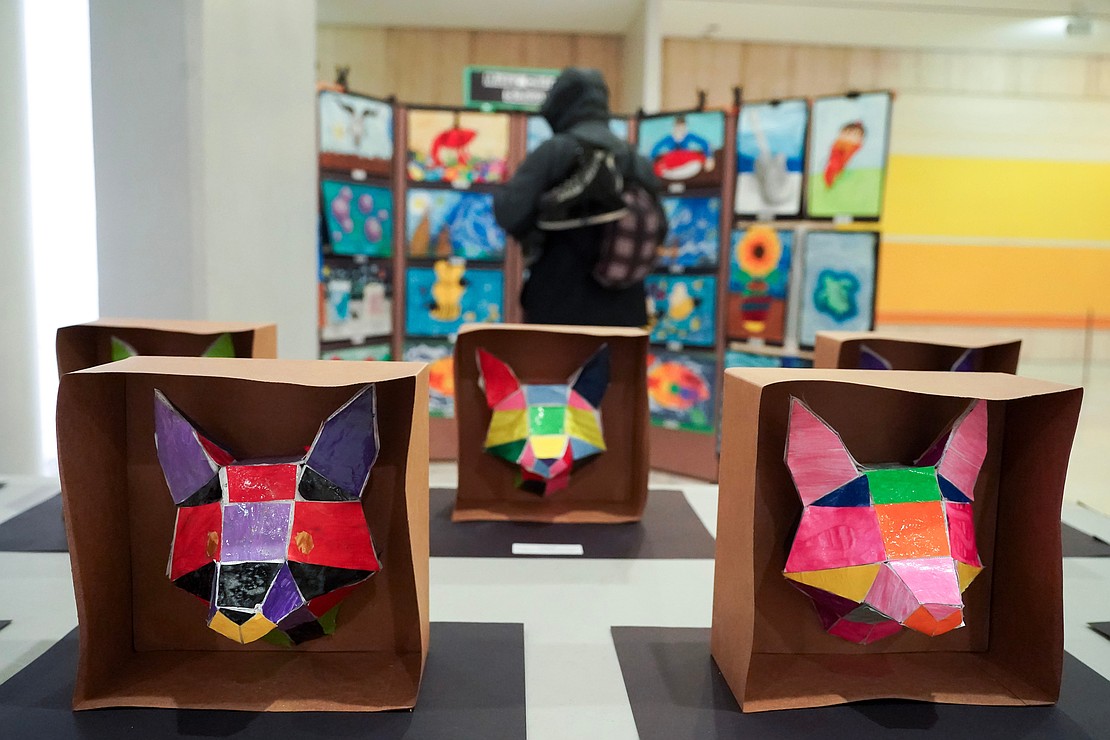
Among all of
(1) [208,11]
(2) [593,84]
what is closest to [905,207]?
(2) [593,84]

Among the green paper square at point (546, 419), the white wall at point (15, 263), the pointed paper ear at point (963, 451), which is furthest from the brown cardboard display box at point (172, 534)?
the white wall at point (15, 263)

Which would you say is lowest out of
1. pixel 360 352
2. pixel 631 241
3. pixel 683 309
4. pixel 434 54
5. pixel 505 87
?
pixel 360 352

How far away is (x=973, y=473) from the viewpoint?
0.87 metres

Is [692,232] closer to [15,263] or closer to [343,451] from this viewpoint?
[15,263]

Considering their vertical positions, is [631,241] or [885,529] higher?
[631,241]

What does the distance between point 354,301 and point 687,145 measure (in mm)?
1513

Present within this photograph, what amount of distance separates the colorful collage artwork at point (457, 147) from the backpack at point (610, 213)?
52.2 inches

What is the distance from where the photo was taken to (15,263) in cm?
223

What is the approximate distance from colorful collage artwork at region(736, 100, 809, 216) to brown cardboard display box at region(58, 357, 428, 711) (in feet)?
8.30

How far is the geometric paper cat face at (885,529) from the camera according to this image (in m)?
0.79

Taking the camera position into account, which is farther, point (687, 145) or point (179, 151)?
point (687, 145)

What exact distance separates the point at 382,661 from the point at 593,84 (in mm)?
1761

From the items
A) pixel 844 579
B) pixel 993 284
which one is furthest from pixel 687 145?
pixel 993 284

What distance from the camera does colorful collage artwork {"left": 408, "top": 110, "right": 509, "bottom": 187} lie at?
3.37m
